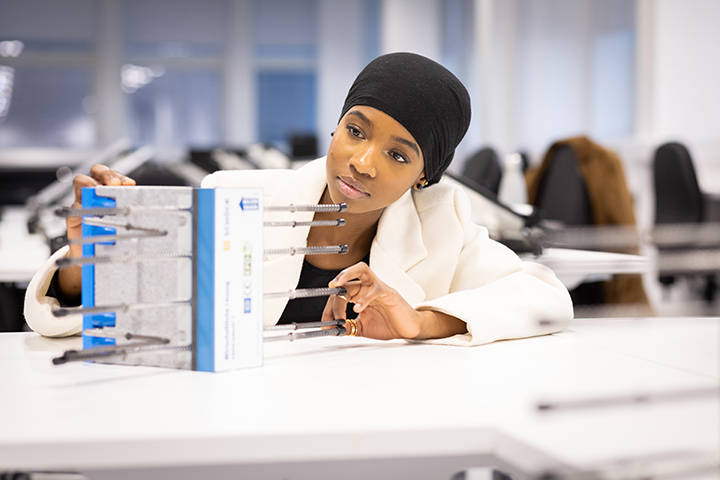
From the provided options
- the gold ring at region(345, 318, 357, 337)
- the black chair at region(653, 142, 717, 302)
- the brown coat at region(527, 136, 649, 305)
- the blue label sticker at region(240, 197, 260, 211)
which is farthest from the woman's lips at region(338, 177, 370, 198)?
the black chair at region(653, 142, 717, 302)

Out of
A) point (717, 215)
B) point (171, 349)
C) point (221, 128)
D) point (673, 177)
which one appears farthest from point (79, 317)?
point (221, 128)

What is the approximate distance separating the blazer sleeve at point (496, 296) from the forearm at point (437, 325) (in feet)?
0.04

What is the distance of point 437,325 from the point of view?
1.08 meters

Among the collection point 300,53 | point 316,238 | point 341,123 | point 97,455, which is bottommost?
point 97,455

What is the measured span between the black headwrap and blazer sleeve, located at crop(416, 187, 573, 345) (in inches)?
6.3

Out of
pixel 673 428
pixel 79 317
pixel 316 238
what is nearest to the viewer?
pixel 673 428

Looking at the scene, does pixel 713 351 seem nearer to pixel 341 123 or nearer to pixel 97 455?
pixel 97 455

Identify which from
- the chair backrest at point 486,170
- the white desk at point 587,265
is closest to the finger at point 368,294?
the white desk at point 587,265

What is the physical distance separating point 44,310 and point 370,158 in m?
0.57

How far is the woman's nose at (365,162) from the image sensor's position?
3.78ft

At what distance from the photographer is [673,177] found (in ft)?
10.7

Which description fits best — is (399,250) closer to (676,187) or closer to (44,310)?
(44,310)

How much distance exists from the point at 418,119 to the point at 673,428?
73 cm

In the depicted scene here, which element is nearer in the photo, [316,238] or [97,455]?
[97,455]
